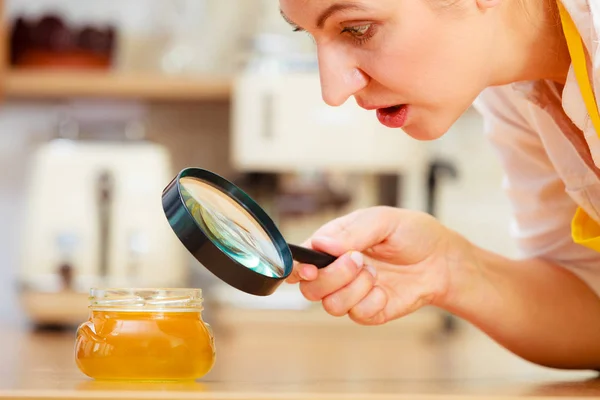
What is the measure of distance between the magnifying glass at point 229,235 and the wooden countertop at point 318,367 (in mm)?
106

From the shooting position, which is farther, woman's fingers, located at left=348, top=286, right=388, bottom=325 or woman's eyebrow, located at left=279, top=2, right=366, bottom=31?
woman's fingers, located at left=348, top=286, right=388, bottom=325

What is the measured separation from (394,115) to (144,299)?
37 cm

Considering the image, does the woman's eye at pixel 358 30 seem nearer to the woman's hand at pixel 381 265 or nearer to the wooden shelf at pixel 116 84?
the woman's hand at pixel 381 265

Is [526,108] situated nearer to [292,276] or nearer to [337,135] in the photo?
[292,276]

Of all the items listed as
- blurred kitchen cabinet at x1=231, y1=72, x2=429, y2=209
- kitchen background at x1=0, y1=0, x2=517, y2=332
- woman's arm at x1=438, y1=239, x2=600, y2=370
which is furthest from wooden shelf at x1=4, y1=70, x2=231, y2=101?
woman's arm at x1=438, y1=239, x2=600, y2=370

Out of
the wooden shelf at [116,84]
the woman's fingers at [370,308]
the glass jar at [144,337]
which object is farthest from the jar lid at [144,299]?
the wooden shelf at [116,84]

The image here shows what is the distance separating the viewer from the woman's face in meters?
1.01

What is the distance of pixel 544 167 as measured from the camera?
1.36 meters

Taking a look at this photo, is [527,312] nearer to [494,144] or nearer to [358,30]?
[494,144]

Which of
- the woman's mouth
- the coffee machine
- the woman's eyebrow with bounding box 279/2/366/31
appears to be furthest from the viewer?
the coffee machine

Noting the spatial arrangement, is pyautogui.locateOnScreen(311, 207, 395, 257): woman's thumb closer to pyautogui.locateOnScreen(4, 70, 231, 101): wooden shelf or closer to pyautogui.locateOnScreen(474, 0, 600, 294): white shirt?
pyautogui.locateOnScreen(474, 0, 600, 294): white shirt

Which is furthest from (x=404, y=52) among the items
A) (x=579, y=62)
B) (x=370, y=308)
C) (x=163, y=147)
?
(x=163, y=147)

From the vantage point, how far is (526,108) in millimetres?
1306

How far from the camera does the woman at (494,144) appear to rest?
3.41ft
